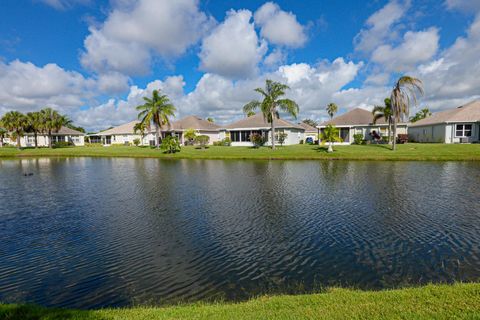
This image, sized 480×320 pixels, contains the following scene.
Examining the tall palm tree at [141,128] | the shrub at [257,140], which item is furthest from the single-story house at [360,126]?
the tall palm tree at [141,128]

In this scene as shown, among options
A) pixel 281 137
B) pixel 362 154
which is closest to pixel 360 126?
pixel 281 137

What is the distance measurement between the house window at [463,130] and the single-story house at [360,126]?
8.10 m

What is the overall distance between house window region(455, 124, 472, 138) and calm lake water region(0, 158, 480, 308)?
102 feet

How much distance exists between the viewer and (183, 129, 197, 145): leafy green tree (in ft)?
199

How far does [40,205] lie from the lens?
1662cm

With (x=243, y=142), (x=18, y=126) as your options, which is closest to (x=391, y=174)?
(x=243, y=142)

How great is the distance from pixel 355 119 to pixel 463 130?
16.4 meters

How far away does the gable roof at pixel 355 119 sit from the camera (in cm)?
5267

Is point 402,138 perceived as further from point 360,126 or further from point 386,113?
point 360,126

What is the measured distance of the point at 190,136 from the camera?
200 ft

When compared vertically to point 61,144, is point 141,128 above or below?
above

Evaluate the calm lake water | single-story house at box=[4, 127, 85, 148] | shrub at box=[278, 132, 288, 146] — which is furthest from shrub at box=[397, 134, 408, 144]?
single-story house at box=[4, 127, 85, 148]

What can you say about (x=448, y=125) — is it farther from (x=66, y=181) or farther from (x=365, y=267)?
(x=66, y=181)

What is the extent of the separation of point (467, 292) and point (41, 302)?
953 cm
